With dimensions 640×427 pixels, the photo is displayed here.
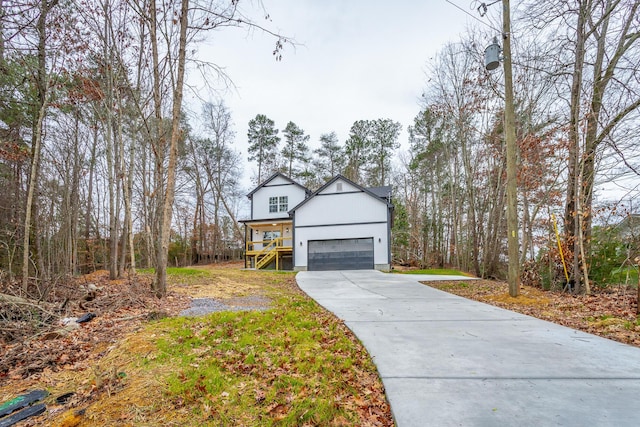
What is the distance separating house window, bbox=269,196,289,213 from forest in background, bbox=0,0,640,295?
6656mm

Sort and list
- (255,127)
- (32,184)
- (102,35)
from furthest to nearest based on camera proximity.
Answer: (255,127) < (102,35) < (32,184)

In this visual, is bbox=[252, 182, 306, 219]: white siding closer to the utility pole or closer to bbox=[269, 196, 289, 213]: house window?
bbox=[269, 196, 289, 213]: house window

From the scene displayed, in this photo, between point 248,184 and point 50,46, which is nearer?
point 50,46

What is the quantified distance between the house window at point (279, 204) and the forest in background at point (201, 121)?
21.8 feet

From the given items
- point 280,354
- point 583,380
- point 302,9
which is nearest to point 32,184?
point 280,354

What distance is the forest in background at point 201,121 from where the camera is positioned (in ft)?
20.1

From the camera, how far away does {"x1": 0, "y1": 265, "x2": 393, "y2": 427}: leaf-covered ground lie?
204cm

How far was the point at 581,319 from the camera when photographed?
4.48 meters

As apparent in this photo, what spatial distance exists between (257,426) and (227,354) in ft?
4.18

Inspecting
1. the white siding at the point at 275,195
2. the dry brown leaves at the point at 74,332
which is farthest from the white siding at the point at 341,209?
the dry brown leaves at the point at 74,332

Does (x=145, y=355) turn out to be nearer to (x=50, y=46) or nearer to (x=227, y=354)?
(x=227, y=354)

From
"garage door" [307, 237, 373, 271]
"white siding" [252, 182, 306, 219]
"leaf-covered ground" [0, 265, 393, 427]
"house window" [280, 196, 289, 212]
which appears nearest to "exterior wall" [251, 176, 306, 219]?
"white siding" [252, 182, 306, 219]

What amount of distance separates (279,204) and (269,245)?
3377 millimetres

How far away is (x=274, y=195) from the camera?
67.5 ft
